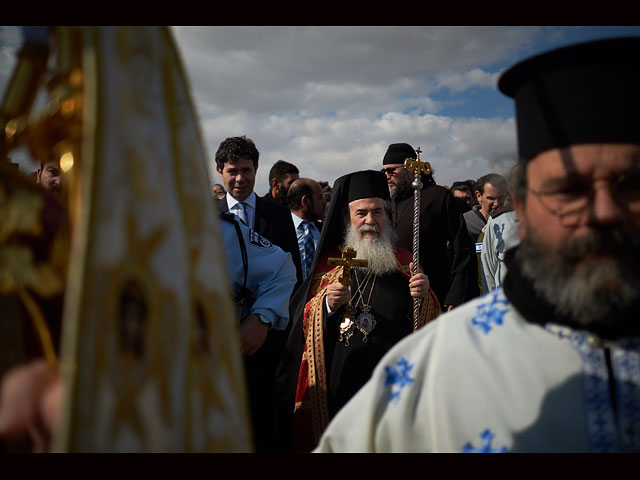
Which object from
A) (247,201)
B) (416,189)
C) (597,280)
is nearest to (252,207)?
(247,201)

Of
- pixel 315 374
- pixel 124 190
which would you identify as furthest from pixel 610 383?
pixel 315 374

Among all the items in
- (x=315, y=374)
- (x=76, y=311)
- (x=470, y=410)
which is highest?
(x=76, y=311)

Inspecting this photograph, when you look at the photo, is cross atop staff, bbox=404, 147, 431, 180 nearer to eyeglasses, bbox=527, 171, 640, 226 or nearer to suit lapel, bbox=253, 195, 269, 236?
suit lapel, bbox=253, 195, 269, 236

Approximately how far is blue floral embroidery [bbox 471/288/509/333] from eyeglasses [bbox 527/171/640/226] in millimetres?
363

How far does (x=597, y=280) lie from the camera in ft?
4.46

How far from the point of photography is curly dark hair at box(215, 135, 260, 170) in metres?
5.14

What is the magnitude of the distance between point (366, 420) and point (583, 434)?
588 mm

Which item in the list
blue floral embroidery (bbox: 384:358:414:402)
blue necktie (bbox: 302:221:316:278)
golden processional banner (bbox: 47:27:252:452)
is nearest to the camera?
golden processional banner (bbox: 47:27:252:452)

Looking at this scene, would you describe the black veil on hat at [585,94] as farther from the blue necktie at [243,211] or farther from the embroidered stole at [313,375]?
the blue necktie at [243,211]

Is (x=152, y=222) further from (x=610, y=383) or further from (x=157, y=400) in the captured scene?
(x=610, y=383)

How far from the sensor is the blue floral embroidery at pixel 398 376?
157 centimetres

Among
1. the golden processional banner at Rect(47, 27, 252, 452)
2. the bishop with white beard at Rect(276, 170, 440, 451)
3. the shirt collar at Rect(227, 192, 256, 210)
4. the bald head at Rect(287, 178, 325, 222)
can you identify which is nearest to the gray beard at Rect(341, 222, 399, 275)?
the bishop with white beard at Rect(276, 170, 440, 451)

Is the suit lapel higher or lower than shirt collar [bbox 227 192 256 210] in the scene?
lower

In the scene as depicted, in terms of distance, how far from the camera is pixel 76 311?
2.14 feet
